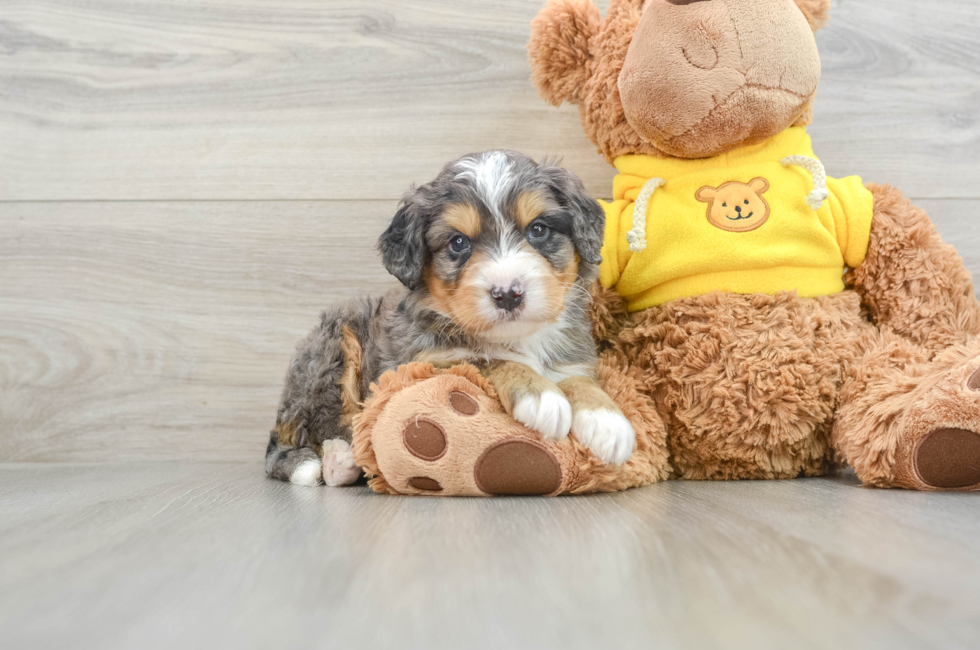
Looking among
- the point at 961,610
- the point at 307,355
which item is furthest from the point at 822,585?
the point at 307,355

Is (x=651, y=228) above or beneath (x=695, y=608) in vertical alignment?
above

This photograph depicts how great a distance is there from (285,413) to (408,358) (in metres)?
0.55

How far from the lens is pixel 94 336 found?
254 centimetres

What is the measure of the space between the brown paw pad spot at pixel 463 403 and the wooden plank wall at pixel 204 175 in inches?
41.5

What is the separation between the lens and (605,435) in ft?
4.99

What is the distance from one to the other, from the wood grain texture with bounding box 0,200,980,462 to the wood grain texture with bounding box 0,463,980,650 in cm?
102

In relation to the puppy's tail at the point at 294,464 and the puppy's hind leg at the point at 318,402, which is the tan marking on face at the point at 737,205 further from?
the puppy's tail at the point at 294,464

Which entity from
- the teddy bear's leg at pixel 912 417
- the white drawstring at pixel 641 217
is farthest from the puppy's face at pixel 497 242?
the teddy bear's leg at pixel 912 417

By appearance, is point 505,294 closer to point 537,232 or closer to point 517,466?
point 537,232

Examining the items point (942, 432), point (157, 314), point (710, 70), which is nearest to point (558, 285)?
point (710, 70)

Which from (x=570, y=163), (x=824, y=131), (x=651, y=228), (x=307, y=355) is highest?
(x=824, y=131)

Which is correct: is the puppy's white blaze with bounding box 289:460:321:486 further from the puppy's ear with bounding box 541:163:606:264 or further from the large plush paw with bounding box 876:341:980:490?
the large plush paw with bounding box 876:341:980:490

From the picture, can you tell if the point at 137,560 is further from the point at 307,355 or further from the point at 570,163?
the point at 570,163

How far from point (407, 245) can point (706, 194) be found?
2.59 ft
